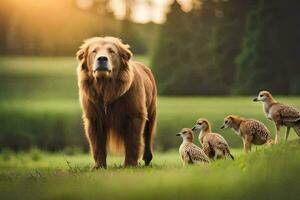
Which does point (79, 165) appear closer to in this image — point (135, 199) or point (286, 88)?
point (135, 199)

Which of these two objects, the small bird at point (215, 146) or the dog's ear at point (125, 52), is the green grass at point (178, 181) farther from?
the dog's ear at point (125, 52)

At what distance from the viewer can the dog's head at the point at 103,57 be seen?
211 inches

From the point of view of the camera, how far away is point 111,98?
5.54 metres

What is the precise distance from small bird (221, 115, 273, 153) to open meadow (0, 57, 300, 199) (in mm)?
72

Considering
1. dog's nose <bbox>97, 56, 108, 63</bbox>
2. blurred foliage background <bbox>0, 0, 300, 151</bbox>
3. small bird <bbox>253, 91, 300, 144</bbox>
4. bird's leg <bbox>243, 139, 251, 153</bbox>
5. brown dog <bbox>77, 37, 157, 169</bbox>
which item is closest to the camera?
dog's nose <bbox>97, 56, 108, 63</bbox>

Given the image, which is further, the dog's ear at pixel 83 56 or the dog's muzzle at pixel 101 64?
the dog's ear at pixel 83 56

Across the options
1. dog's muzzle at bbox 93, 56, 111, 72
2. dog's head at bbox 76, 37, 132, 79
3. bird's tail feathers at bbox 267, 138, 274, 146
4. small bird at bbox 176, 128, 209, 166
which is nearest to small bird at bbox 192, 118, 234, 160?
small bird at bbox 176, 128, 209, 166

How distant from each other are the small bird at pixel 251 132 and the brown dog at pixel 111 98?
54 cm

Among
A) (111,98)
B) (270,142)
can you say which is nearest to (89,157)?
(111,98)

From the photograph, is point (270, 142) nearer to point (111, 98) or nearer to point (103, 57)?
point (111, 98)

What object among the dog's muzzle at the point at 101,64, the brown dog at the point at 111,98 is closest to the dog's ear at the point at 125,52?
the brown dog at the point at 111,98

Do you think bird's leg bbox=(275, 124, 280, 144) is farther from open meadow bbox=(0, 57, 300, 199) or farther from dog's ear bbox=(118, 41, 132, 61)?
dog's ear bbox=(118, 41, 132, 61)

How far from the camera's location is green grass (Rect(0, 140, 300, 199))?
5.46 meters

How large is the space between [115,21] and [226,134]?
1.02m
